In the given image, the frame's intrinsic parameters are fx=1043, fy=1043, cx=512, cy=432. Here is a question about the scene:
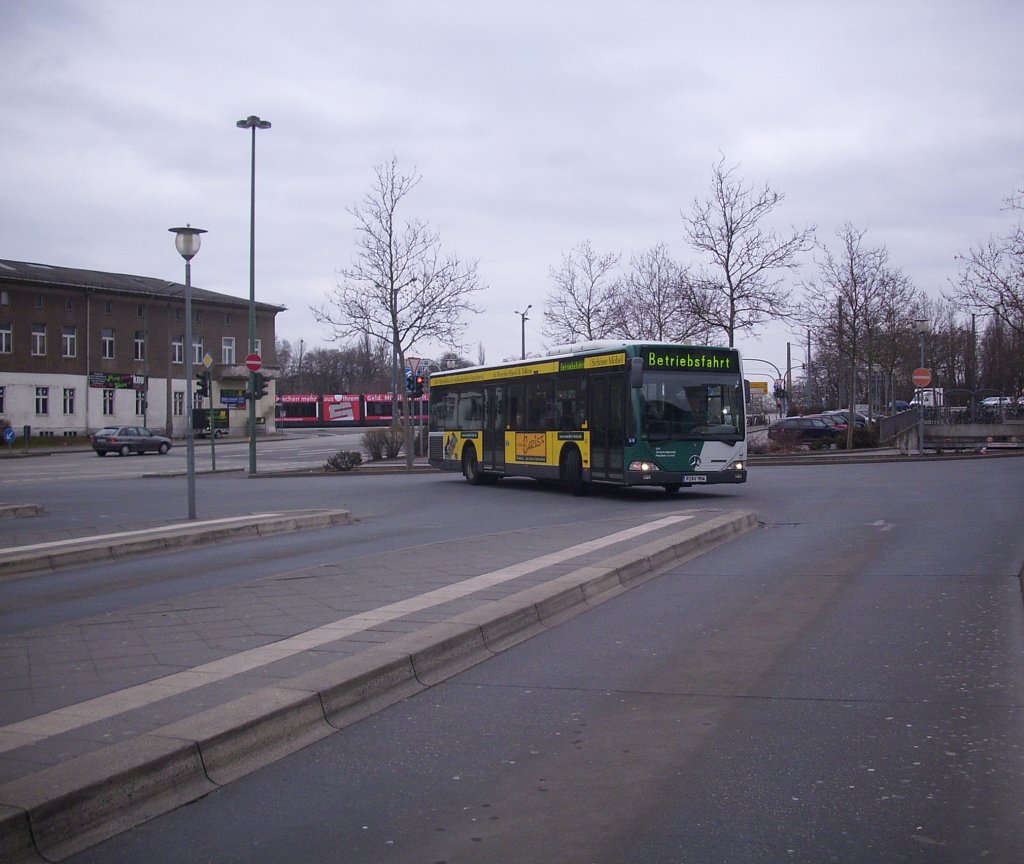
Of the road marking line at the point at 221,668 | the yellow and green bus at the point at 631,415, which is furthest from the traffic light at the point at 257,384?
the road marking line at the point at 221,668

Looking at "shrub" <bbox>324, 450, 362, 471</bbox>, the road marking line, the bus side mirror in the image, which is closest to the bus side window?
the bus side mirror

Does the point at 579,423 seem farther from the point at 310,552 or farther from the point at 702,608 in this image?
the point at 702,608

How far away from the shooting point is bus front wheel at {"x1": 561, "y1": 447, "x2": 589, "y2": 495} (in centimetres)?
2231

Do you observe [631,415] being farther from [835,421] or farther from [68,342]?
[68,342]

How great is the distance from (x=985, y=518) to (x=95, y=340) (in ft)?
212

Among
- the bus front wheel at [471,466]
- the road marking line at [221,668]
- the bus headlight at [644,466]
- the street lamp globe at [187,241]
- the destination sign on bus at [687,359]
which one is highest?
the street lamp globe at [187,241]

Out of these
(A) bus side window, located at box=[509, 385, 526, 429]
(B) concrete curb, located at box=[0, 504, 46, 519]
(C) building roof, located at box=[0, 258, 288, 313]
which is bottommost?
(B) concrete curb, located at box=[0, 504, 46, 519]

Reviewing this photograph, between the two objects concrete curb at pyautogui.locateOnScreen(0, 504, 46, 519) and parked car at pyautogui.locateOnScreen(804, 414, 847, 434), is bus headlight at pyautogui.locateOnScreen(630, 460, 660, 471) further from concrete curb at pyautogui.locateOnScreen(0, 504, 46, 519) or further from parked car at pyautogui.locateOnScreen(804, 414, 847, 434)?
parked car at pyautogui.locateOnScreen(804, 414, 847, 434)

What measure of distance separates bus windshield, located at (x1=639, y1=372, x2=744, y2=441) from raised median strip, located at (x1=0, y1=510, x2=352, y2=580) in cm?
623

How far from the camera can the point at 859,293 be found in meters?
45.6

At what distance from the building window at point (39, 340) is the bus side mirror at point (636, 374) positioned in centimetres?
5699

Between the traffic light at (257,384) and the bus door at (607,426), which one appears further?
the traffic light at (257,384)

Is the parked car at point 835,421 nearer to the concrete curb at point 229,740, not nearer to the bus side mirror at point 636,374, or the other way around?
the bus side mirror at point 636,374

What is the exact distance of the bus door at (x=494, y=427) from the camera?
25.4 metres
